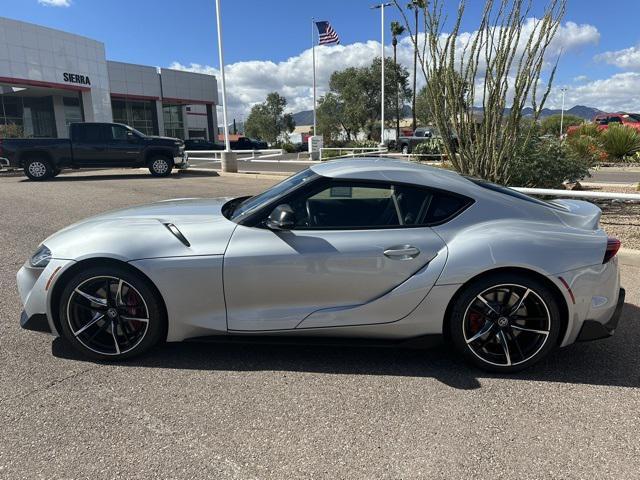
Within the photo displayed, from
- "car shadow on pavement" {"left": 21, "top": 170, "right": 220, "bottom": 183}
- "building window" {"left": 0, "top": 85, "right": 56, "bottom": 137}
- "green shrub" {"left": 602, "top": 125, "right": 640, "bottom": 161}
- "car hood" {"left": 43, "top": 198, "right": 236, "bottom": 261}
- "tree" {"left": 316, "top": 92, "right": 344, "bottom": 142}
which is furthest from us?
"tree" {"left": 316, "top": 92, "right": 344, "bottom": 142}

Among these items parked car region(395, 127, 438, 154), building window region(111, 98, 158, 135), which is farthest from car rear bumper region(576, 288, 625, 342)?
building window region(111, 98, 158, 135)

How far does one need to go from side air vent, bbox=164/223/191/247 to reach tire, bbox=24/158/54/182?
15.0m

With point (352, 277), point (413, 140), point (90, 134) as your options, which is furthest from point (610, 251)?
point (413, 140)

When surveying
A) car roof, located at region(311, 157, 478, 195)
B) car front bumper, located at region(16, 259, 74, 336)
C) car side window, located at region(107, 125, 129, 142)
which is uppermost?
car side window, located at region(107, 125, 129, 142)

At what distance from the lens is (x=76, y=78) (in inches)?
1190

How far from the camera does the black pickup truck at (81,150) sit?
602 inches

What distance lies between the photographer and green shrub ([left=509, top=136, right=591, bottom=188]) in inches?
334

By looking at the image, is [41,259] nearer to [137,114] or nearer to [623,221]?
[623,221]

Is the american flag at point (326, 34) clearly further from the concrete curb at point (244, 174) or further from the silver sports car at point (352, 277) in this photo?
the silver sports car at point (352, 277)

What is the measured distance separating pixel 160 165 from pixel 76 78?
18.4 meters

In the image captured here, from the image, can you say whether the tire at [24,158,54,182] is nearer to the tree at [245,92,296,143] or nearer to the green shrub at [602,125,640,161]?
the green shrub at [602,125,640,161]

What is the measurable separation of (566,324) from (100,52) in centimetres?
3610

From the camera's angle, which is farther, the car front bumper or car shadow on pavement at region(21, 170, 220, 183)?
car shadow on pavement at region(21, 170, 220, 183)

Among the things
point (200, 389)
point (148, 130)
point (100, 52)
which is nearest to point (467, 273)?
point (200, 389)
